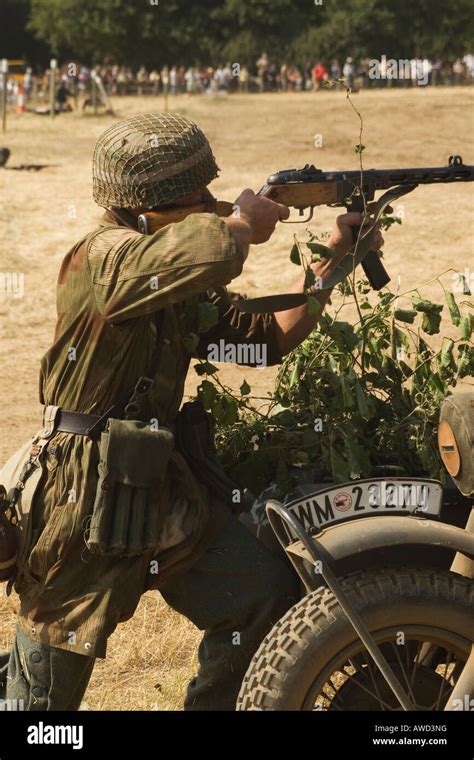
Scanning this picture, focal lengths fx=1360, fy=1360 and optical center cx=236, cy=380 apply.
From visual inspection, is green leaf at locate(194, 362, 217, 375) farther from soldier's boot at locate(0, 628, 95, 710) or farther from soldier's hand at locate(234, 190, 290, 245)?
soldier's boot at locate(0, 628, 95, 710)

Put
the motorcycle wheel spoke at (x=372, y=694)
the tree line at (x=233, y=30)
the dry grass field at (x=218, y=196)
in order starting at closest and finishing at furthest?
1. the motorcycle wheel spoke at (x=372, y=694)
2. the dry grass field at (x=218, y=196)
3. the tree line at (x=233, y=30)

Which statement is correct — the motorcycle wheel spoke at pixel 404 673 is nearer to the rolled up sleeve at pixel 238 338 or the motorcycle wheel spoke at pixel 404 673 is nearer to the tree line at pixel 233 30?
the rolled up sleeve at pixel 238 338

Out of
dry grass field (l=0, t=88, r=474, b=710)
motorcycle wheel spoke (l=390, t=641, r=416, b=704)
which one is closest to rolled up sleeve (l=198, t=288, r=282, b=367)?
motorcycle wheel spoke (l=390, t=641, r=416, b=704)

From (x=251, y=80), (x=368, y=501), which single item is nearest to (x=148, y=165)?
(x=368, y=501)

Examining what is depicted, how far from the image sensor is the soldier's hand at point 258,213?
386 centimetres

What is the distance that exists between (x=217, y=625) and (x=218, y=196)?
46.7ft

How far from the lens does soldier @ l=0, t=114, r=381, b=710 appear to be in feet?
12.3

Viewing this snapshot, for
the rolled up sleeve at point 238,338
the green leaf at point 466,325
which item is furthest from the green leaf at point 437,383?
the rolled up sleeve at point 238,338

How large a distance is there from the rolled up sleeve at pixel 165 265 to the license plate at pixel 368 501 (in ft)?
2.28

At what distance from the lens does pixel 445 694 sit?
148 inches

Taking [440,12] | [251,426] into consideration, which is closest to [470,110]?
[251,426]

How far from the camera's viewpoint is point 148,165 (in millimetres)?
3734

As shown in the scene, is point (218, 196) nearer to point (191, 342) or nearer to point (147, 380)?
point (191, 342)

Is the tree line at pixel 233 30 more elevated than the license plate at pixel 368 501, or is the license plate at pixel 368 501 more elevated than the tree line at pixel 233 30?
the tree line at pixel 233 30
